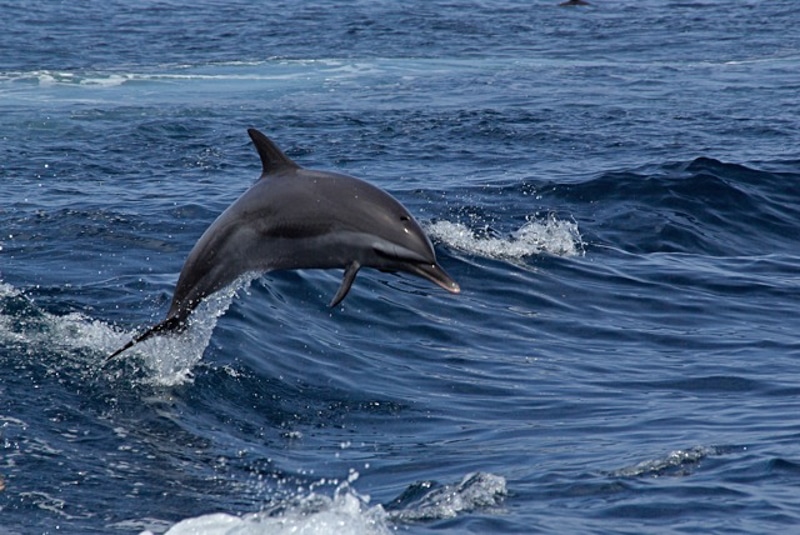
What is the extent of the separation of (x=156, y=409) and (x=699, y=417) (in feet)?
12.2

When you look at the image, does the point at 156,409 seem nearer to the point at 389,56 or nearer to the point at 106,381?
the point at 106,381

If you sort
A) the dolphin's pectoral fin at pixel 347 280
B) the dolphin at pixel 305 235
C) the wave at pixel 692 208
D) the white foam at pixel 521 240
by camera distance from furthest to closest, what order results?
the wave at pixel 692 208 → the white foam at pixel 521 240 → the dolphin at pixel 305 235 → the dolphin's pectoral fin at pixel 347 280

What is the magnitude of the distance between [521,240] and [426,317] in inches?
104

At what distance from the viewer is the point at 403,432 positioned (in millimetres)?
9281

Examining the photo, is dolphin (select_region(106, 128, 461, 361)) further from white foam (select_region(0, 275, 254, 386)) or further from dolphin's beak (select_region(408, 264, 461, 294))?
white foam (select_region(0, 275, 254, 386))

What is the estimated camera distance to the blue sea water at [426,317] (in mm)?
7859

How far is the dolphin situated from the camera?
6.64 m

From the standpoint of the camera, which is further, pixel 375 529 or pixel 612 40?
pixel 612 40

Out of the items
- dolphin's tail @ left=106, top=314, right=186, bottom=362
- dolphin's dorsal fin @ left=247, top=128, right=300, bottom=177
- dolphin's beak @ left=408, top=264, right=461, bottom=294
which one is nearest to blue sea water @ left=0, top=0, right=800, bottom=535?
dolphin's tail @ left=106, top=314, right=186, bottom=362

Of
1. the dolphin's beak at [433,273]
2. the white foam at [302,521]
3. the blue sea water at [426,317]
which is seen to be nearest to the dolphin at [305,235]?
the dolphin's beak at [433,273]

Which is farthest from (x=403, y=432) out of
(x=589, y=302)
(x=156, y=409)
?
(x=589, y=302)

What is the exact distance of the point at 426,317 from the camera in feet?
40.2

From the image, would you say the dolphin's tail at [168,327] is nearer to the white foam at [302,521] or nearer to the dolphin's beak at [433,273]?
the white foam at [302,521]

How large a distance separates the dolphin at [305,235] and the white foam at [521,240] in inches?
274
